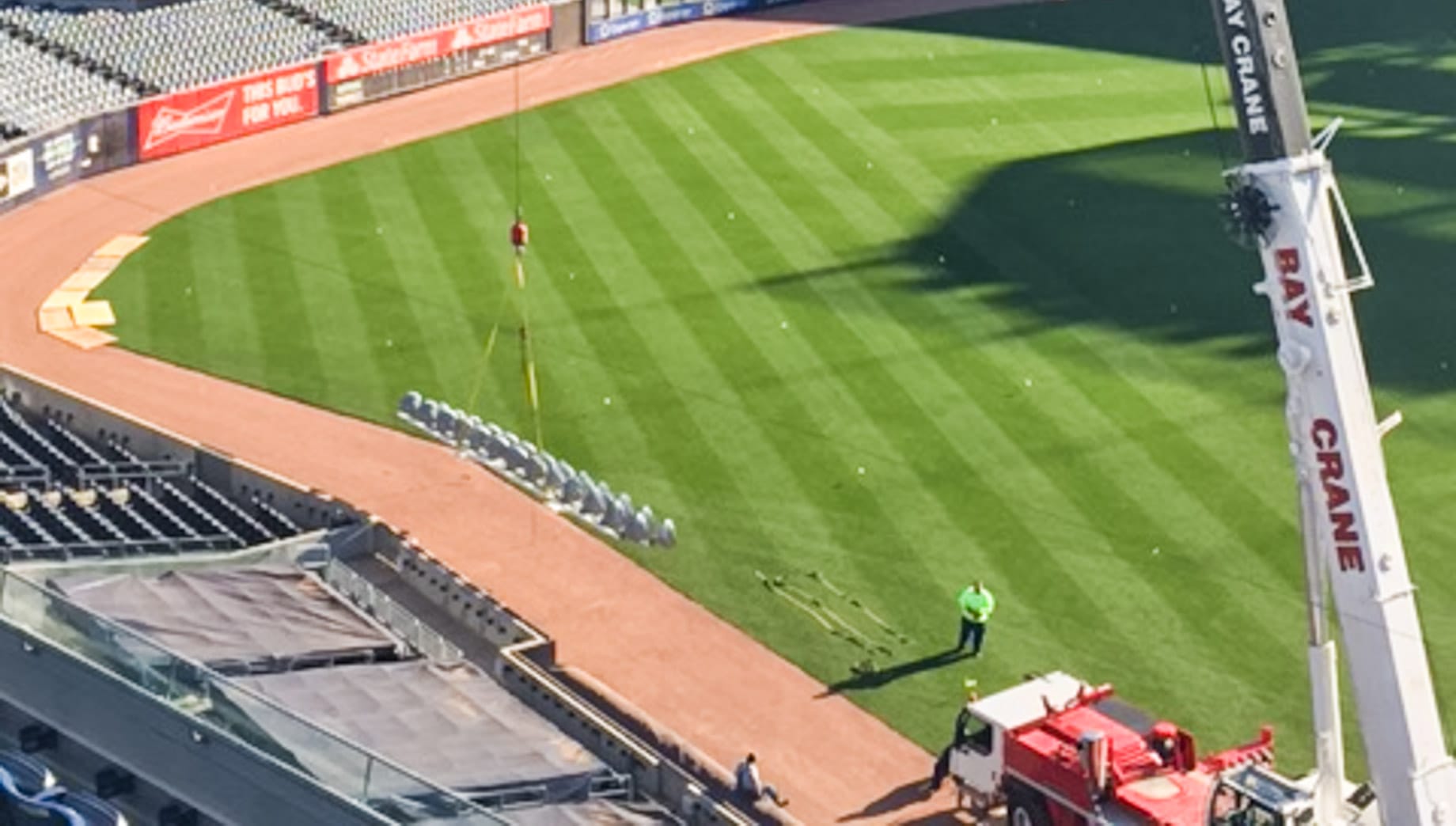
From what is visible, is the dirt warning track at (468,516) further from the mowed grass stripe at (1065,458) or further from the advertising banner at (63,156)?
the mowed grass stripe at (1065,458)

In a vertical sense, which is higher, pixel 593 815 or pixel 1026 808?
pixel 593 815

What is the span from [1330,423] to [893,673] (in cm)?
1089

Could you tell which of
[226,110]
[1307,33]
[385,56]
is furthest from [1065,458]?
[1307,33]

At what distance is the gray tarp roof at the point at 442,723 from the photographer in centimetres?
2545

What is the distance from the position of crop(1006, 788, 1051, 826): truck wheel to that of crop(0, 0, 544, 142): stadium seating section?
36.8 m

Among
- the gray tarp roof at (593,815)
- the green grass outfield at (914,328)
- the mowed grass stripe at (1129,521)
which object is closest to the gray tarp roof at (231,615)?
the gray tarp roof at (593,815)

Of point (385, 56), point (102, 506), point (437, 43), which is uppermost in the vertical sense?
point (437, 43)

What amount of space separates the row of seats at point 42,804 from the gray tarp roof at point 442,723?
4129 millimetres

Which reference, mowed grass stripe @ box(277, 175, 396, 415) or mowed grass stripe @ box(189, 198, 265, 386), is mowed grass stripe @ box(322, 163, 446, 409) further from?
mowed grass stripe @ box(189, 198, 265, 386)

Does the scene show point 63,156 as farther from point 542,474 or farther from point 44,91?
point 542,474

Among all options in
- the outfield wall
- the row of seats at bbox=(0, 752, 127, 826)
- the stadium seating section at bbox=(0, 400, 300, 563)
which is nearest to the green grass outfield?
the outfield wall

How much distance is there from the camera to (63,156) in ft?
188

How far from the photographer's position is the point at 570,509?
35.8 metres

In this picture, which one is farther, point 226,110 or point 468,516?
point 226,110
